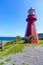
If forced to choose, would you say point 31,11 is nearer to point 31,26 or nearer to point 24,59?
point 31,26

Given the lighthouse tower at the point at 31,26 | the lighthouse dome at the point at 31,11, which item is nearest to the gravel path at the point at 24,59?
the lighthouse tower at the point at 31,26

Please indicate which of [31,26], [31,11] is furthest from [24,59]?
[31,11]

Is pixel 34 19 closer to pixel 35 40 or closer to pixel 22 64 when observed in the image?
pixel 35 40

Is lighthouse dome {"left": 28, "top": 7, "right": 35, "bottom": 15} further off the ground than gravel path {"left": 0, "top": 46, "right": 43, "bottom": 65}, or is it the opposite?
lighthouse dome {"left": 28, "top": 7, "right": 35, "bottom": 15}

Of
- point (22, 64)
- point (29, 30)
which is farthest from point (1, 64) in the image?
point (29, 30)

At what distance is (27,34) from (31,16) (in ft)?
11.9

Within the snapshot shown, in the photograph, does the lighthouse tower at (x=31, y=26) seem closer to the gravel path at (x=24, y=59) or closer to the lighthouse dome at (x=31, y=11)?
the lighthouse dome at (x=31, y=11)

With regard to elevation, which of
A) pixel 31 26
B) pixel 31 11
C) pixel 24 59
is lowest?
pixel 24 59

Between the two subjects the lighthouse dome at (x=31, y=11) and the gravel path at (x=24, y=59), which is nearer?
the gravel path at (x=24, y=59)

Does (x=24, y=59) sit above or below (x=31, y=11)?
below

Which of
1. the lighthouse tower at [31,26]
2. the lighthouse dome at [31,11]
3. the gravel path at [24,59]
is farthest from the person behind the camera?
the lighthouse dome at [31,11]

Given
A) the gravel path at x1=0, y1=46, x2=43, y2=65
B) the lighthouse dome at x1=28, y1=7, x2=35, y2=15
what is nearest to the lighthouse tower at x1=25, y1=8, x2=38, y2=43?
the lighthouse dome at x1=28, y1=7, x2=35, y2=15

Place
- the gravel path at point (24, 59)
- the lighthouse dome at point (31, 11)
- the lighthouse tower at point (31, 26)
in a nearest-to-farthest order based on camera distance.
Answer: the gravel path at point (24, 59) < the lighthouse tower at point (31, 26) < the lighthouse dome at point (31, 11)

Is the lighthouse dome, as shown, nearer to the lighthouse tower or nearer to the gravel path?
the lighthouse tower
